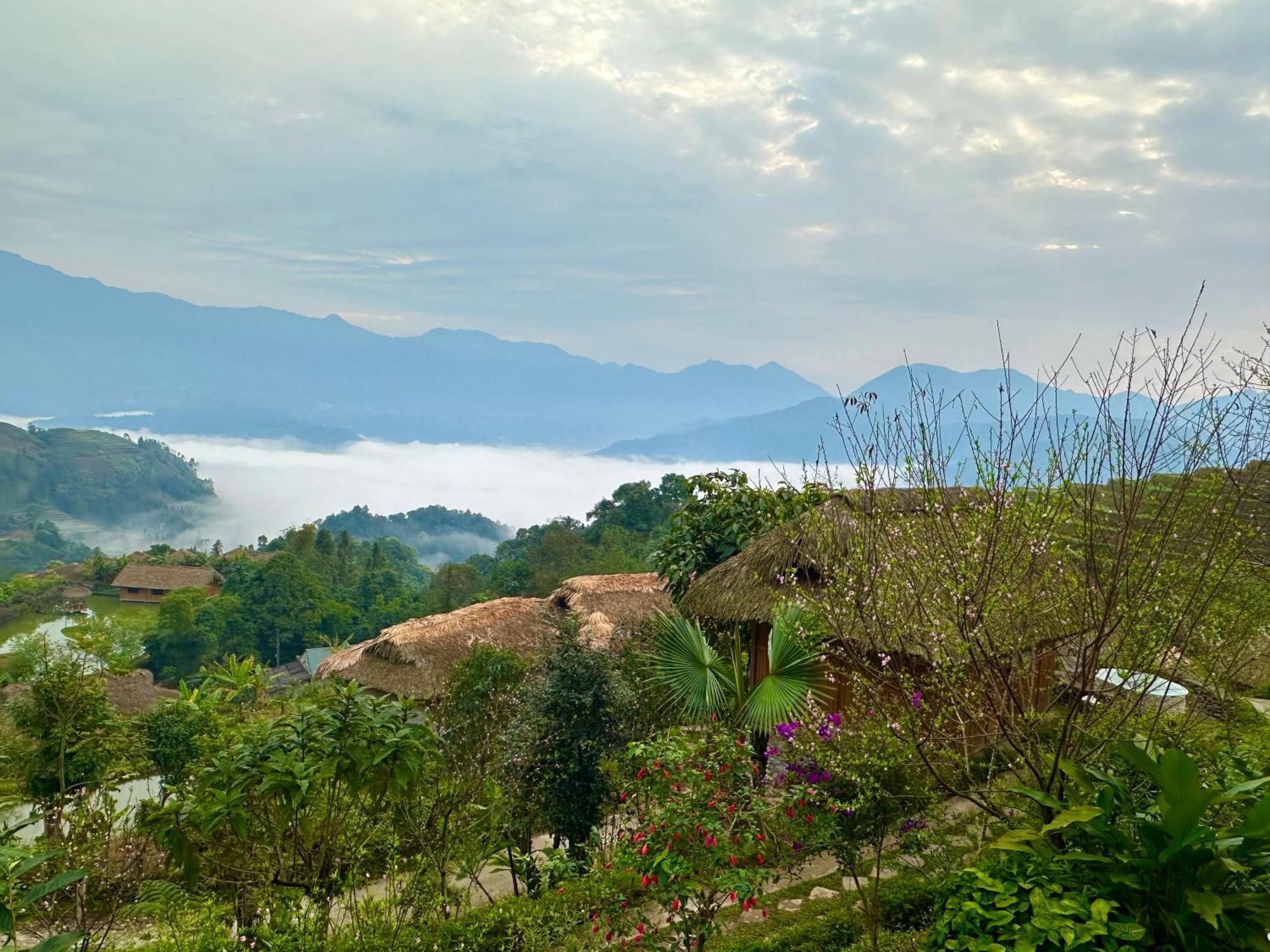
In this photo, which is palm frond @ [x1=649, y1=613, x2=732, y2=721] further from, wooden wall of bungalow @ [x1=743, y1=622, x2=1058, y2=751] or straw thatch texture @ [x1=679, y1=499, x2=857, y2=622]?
straw thatch texture @ [x1=679, y1=499, x2=857, y2=622]

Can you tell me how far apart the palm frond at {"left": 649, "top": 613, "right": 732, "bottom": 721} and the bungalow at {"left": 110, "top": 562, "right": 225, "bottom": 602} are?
47.0 meters

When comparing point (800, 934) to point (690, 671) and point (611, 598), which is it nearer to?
point (690, 671)

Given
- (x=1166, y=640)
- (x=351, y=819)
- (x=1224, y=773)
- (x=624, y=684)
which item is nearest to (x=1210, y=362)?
(x=1166, y=640)

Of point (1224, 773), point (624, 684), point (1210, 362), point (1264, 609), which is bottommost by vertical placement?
point (624, 684)

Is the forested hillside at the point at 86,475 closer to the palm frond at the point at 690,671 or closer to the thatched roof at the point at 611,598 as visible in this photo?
the thatched roof at the point at 611,598

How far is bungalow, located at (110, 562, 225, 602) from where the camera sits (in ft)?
152

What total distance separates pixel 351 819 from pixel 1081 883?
5225mm

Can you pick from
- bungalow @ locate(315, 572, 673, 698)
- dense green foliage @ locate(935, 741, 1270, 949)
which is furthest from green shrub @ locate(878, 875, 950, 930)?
bungalow @ locate(315, 572, 673, 698)

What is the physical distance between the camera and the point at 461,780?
20.6 ft

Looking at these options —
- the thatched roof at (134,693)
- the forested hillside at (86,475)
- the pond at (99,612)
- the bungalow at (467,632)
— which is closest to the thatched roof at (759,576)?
the bungalow at (467,632)

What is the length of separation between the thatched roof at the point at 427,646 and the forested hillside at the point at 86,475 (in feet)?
330

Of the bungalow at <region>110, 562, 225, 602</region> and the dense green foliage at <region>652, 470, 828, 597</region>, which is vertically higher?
the dense green foliage at <region>652, 470, 828, 597</region>

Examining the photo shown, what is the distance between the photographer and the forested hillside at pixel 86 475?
9619 cm

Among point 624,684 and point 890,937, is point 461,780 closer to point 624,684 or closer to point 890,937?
point 624,684
